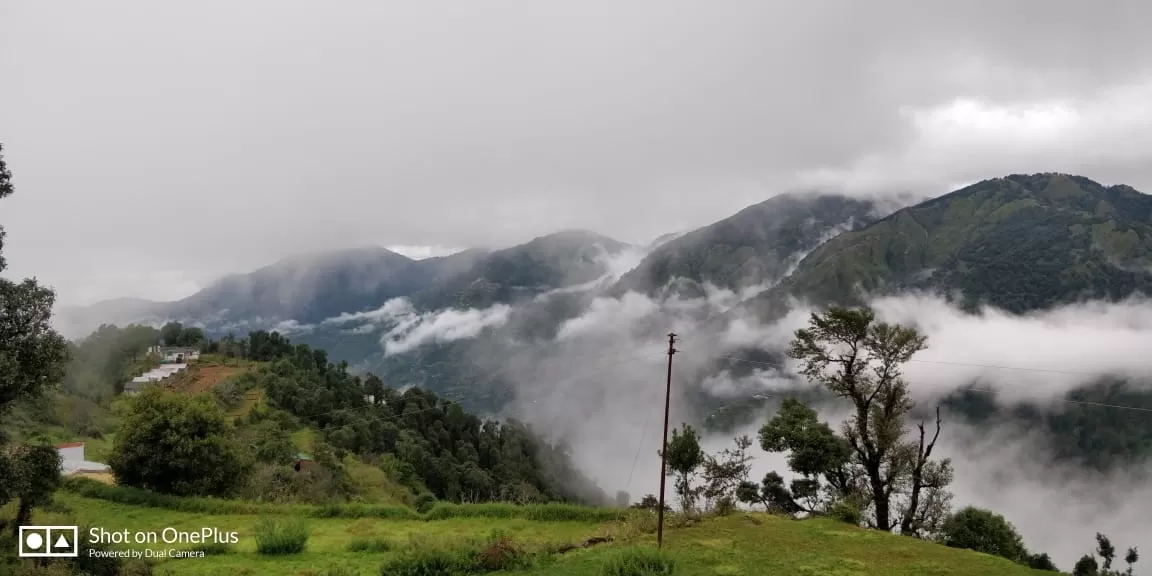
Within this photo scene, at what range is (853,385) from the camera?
96.6 ft

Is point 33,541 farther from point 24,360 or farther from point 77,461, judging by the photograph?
point 77,461

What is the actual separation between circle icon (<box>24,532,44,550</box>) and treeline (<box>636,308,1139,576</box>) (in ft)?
68.1

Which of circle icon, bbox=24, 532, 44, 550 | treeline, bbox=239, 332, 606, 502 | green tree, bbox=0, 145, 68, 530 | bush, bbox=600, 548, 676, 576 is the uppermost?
green tree, bbox=0, 145, 68, 530

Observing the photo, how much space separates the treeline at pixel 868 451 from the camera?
2883 cm

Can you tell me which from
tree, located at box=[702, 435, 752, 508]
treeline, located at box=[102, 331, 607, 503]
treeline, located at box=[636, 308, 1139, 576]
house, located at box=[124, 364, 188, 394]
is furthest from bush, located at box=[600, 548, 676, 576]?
house, located at box=[124, 364, 188, 394]

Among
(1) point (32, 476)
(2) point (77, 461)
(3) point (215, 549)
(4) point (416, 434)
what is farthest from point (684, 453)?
(4) point (416, 434)

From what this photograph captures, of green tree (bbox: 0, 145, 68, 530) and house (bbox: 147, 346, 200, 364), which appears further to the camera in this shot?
house (bbox: 147, 346, 200, 364)

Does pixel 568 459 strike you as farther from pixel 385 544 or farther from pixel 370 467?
pixel 385 544

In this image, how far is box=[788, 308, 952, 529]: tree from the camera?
2877 cm

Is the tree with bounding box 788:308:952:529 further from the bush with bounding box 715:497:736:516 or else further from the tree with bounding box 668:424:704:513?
the bush with bounding box 715:497:736:516

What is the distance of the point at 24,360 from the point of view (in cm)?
1508

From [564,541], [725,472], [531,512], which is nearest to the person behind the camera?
[564,541]

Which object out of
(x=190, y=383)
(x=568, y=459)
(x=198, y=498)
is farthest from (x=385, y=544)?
(x=568, y=459)

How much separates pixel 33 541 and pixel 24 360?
17.4 ft
